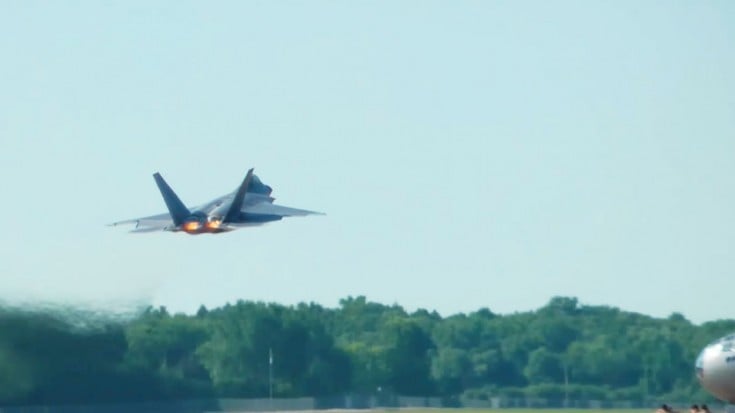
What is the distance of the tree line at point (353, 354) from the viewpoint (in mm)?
94812

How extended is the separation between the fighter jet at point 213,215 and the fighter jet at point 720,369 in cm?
1718

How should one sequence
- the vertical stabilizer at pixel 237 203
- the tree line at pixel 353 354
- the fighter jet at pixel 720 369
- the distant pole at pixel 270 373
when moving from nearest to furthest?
the vertical stabilizer at pixel 237 203
the fighter jet at pixel 720 369
the tree line at pixel 353 354
the distant pole at pixel 270 373

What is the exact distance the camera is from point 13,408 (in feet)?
303

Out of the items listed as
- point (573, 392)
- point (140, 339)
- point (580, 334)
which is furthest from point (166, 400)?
point (580, 334)

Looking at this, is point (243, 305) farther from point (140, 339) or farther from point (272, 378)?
point (140, 339)

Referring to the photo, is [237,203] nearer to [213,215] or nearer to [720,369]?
[213,215]

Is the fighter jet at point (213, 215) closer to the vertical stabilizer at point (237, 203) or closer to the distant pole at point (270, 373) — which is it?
the vertical stabilizer at point (237, 203)

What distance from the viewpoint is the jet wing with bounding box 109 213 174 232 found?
71.0 metres

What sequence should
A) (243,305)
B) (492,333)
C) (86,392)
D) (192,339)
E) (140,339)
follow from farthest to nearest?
(492,333) < (243,305) < (192,339) < (140,339) < (86,392)

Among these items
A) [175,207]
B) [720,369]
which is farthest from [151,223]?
[720,369]

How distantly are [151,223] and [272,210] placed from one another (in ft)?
13.7

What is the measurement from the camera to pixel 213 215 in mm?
69875

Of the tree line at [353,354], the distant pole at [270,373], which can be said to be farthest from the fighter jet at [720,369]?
the distant pole at [270,373]

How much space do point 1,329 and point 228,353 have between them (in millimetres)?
35956
